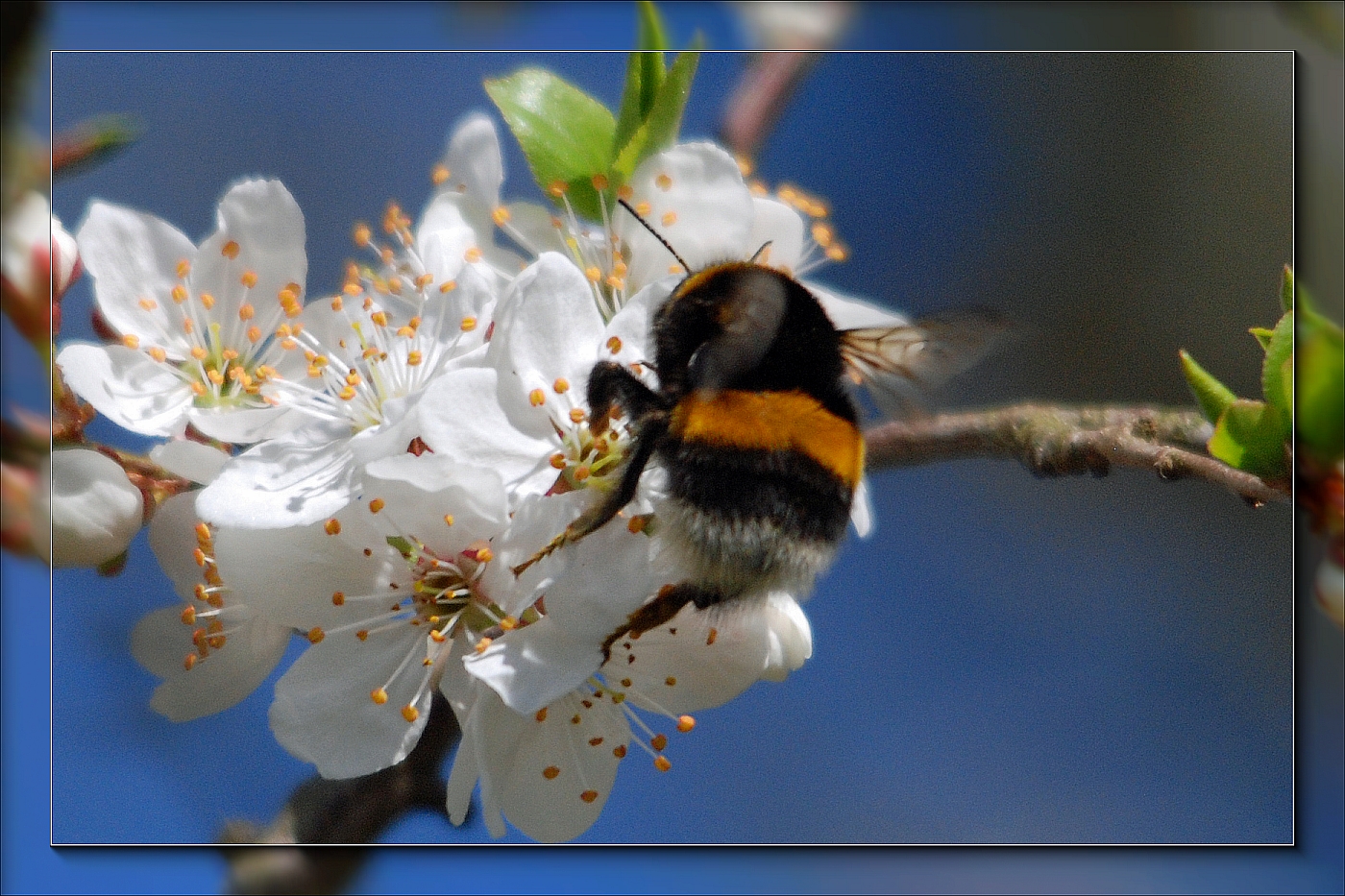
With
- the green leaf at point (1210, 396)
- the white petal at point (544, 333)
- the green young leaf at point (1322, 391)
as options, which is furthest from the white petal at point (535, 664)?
the green young leaf at point (1322, 391)

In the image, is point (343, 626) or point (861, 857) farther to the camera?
point (861, 857)

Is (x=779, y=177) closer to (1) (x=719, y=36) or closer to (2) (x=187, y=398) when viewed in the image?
(1) (x=719, y=36)

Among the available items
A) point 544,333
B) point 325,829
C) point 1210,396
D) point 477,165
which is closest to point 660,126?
point 477,165

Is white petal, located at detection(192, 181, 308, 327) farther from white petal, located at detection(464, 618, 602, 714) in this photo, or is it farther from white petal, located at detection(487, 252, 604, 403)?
white petal, located at detection(464, 618, 602, 714)

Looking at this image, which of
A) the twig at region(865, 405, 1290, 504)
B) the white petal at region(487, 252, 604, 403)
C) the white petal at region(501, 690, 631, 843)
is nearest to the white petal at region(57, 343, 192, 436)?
the white petal at region(487, 252, 604, 403)

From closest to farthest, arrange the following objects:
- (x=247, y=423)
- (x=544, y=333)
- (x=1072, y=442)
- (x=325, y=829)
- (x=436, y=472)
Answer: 1. (x=436, y=472)
2. (x=544, y=333)
3. (x=247, y=423)
4. (x=1072, y=442)
5. (x=325, y=829)


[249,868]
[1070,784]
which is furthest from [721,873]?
[249,868]

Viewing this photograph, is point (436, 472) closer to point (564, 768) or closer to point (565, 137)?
point (564, 768)
